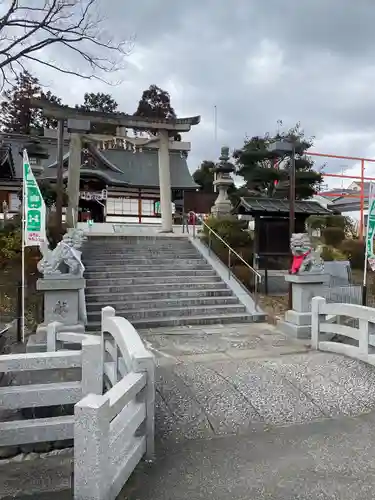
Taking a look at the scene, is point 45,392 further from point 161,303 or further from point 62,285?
point 161,303

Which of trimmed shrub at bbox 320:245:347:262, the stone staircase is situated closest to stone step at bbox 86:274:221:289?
the stone staircase

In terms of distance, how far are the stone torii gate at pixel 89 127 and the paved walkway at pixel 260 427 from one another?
8.94 metres

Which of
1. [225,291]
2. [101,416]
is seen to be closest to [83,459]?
[101,416]

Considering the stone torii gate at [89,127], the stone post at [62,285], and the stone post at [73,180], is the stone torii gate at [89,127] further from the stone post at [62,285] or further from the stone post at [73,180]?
the stone post at [62,285]

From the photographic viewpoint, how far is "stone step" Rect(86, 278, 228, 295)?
9.73m

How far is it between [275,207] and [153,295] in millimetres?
5184

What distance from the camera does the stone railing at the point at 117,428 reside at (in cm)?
273

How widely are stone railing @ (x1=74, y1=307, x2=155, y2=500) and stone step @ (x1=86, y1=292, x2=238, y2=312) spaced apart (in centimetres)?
451

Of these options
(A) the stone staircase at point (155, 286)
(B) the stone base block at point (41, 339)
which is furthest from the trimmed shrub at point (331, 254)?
(B) the stone base block at point (41, 339)

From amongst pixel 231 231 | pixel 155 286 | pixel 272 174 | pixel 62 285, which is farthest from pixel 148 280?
pixel 272 174

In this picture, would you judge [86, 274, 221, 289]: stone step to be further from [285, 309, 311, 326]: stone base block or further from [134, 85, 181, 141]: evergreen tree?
[134, 85, 181, 141]: evergreen tree

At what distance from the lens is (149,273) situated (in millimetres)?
10727

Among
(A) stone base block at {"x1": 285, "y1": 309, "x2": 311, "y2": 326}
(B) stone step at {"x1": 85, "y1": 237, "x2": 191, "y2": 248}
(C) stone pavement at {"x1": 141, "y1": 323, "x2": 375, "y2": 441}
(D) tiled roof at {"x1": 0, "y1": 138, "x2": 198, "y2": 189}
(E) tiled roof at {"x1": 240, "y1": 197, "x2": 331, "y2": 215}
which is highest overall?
(D) tiled roof at {"x1": 0, "y1": 138, "x2": 198, "y2": 189}

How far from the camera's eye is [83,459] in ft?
A: 9.00
